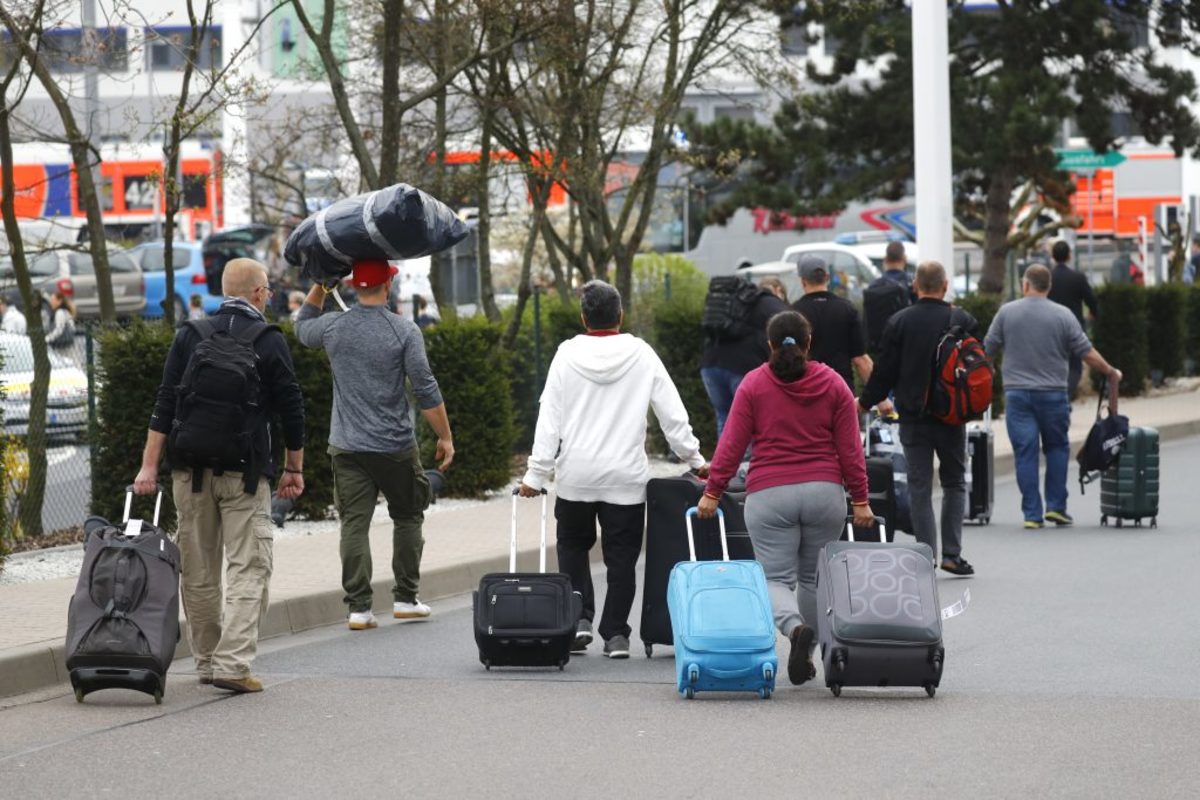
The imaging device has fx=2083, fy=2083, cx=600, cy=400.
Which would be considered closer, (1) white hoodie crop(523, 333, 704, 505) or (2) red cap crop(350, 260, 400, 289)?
(1) white hoodie crop(523, 333, 704, 505)

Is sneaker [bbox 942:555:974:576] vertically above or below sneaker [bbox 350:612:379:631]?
below

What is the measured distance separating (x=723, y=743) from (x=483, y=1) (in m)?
9.85

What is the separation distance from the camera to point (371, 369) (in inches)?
412

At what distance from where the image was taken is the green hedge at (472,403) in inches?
666

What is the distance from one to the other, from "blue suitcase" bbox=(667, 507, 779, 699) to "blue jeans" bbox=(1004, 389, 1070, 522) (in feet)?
22.0

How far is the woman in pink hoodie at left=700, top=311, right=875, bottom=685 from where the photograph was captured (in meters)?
8.96

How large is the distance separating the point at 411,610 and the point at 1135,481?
6471 mm

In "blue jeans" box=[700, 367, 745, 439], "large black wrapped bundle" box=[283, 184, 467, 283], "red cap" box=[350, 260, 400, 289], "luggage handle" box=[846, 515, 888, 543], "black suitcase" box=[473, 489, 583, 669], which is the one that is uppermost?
"large black wrapped bundle" box=[283, 184, 467, 283]

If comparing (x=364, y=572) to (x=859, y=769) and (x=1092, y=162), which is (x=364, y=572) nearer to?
(x=859, y=769)

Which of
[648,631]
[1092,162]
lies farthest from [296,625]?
[1092,162]

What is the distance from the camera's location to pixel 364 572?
1091 centimetres

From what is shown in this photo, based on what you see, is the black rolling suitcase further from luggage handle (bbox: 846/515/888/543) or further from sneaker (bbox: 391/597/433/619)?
luggage handle (bbox: 846/515/888/543)

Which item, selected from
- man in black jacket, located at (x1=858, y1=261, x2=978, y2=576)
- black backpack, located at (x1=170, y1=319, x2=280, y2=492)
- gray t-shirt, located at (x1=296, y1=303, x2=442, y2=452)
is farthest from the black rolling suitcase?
man in black jacket, located at (x1=858, y1=261, x2=978, y2=576)

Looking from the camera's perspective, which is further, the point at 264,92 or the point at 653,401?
the point at 264,92
